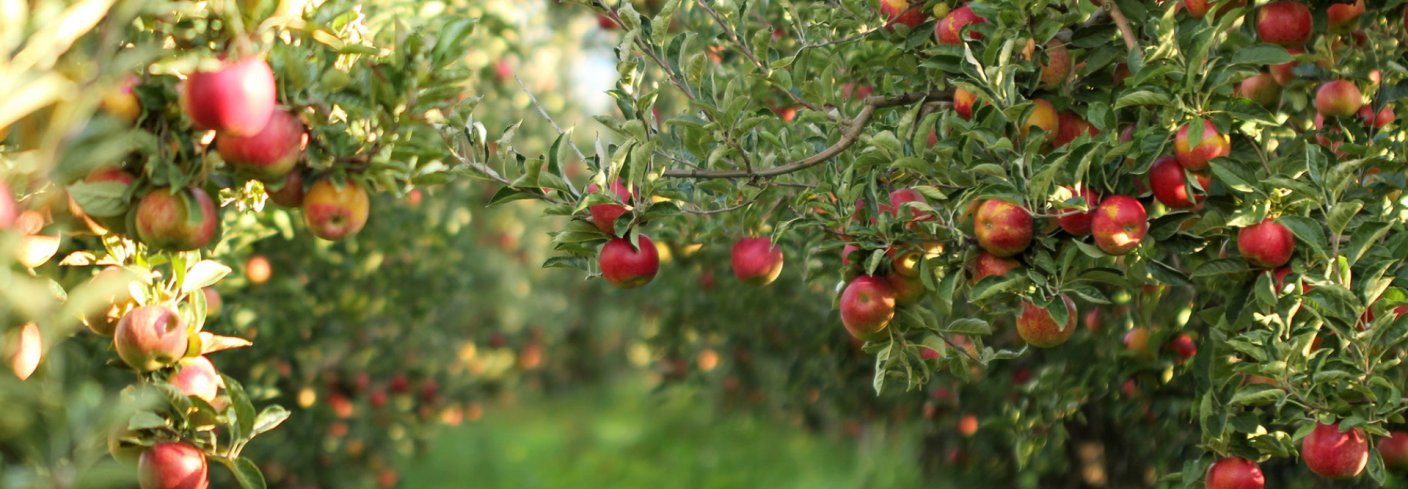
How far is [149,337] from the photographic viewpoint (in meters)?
2.04

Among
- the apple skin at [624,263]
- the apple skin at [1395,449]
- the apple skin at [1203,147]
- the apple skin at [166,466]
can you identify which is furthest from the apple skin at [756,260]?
the apple skin at [1395,449]

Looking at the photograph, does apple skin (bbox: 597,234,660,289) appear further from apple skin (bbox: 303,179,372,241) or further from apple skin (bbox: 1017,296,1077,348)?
apple skin (bbox: 1017,296,1077,348)

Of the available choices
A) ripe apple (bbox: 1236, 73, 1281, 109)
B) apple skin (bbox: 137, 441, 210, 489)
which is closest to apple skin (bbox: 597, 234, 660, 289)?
apple skin (bbox: 137, 441, 210, 489)

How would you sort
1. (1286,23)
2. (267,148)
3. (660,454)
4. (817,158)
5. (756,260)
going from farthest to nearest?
1. (660,454)
2. (756,260)
3. (817,158)
4. (1286,23)
5. (267,148)

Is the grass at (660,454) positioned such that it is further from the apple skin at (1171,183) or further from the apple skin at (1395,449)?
the apple skin at (1171,183)

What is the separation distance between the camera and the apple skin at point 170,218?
185 cm

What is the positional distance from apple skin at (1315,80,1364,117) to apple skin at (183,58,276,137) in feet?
7.10

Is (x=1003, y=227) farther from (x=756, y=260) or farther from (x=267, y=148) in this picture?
(x=267, y=148)

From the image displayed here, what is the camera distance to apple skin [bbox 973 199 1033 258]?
7.54 ft

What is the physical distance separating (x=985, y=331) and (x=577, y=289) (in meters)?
9.27

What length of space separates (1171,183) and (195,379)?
179 centimetres

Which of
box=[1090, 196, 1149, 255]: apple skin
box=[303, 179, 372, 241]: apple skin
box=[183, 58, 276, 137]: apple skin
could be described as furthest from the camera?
box=[1090, 196, 1149, 255]: apple skin

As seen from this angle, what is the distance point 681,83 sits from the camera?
271cm

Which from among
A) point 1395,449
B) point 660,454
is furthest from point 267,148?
point 660,454
